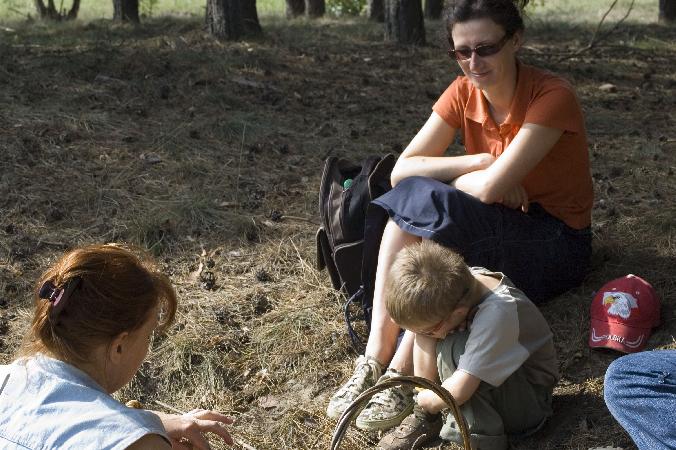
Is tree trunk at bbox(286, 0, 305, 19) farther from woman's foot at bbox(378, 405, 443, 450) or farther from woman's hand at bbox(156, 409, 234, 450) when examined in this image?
woman's hand at bbox(156, 409, 234, 450)

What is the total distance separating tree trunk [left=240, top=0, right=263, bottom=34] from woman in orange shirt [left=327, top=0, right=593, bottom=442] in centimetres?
572

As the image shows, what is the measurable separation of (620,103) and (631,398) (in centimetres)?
497


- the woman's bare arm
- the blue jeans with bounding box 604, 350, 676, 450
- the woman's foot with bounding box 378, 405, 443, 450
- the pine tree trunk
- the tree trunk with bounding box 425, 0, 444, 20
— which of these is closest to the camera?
the blue jeans with bounding box 604, 350, 676, 450

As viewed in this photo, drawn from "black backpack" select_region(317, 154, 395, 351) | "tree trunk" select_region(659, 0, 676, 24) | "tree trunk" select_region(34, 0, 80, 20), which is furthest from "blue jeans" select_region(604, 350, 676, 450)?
"tree trunk" select_region(34, 0, 80, 20)

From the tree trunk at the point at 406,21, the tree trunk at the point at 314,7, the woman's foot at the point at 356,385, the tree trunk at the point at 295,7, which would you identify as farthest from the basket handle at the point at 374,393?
the tree trunk at the point at 295,7

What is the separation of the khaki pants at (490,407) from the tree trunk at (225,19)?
20.8 ft

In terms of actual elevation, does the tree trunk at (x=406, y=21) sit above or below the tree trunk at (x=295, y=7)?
below

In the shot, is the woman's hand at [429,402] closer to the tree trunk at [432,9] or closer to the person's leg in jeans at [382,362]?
the person's leg in jeans at [382,362]

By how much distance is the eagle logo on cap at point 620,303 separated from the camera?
340 centimetres

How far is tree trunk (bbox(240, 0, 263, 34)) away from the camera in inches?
359

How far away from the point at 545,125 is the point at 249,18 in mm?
6313

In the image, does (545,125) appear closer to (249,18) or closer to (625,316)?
(625,316)

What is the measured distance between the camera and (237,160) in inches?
227

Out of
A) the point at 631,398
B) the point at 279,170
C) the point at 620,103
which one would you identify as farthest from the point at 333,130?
the point at 631,398
